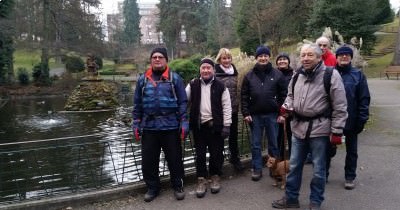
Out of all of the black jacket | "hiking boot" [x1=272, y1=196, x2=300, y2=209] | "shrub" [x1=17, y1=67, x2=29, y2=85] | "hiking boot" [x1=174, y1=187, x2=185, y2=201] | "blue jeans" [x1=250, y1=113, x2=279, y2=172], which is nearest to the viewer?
"hiking boot" [x1=272, y1=196, x2=300, y2=209]

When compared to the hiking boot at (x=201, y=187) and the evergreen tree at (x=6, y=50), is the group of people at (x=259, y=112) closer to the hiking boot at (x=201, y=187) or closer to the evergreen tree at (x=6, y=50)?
the hiking boot at (x=201, y=187)

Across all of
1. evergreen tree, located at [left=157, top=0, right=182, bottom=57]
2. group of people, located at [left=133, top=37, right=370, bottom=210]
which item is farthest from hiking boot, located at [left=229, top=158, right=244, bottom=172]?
evergreen tree, located at [left=157, top=0, right=182, bottom=57]

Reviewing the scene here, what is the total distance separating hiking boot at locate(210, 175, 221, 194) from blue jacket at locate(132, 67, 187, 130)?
3.22 feet

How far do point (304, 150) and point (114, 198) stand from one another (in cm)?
252

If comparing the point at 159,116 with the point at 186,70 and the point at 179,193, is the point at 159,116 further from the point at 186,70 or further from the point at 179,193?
the point at 186,70

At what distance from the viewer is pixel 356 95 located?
5105mm

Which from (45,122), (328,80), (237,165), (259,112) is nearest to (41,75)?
(45,122)

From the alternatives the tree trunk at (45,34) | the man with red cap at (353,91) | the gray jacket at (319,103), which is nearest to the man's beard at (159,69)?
the gray jacket at (319,103)

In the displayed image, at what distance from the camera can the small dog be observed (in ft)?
17.6

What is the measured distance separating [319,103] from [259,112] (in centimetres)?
140

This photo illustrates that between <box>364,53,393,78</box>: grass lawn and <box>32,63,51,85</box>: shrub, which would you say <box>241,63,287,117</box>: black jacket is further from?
<box>32,63,51,85</box>: shrub

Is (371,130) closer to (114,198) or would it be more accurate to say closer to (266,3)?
(114,198)

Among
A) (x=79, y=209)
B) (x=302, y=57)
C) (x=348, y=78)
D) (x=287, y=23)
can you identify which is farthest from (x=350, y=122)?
(x=287, y=23)

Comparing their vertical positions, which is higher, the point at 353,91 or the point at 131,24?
the point at 131,24
